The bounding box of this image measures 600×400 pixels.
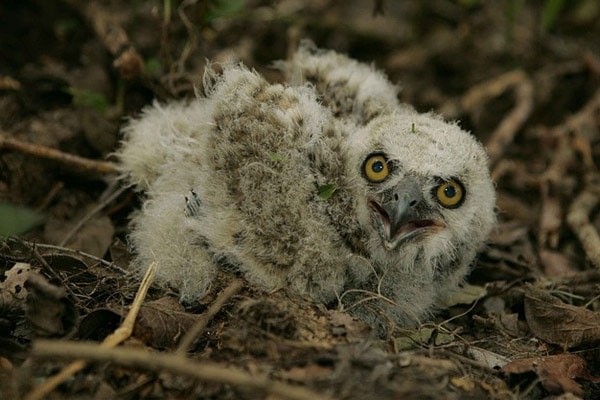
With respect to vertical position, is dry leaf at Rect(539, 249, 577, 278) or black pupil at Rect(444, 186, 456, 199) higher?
black pupil at Rect(444, 186, 456, 199)

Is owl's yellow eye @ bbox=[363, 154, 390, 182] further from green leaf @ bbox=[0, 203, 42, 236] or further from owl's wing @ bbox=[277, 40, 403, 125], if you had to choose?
green leaf @ bbox=[0, 203, 42, 236]

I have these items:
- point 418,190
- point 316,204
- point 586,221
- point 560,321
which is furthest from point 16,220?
point 586,221

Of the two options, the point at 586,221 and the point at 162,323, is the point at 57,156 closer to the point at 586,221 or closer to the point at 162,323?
the point at 162,323

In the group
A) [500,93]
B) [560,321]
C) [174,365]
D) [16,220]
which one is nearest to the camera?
[174,365]

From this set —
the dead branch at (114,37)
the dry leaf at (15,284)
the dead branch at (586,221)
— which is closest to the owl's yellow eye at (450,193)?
the dead branch at (586,221)

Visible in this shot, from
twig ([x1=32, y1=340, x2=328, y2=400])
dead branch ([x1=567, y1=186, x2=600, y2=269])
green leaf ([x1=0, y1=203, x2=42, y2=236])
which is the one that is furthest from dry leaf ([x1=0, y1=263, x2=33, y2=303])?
dead branch ([x1=567, y1=186, x2=600, y2=269])

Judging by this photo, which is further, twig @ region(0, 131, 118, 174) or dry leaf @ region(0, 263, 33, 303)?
twig @ region(0, 131, 118, 174)

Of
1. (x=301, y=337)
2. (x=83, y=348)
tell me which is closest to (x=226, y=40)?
(x=301, y=337)
